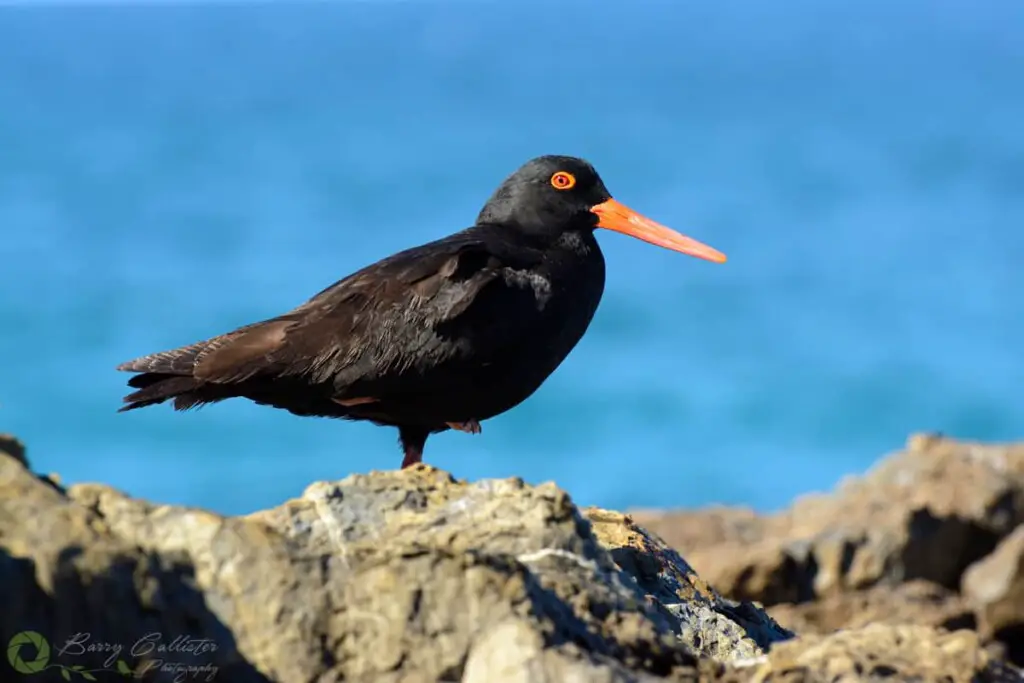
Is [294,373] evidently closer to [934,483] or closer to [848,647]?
[848,647]

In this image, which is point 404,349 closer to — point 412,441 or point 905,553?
point 412,441

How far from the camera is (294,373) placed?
243 inches

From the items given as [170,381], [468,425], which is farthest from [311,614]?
[468,425]

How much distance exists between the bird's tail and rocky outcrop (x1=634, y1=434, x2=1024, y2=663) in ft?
8.80

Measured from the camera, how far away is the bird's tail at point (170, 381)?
618 cm

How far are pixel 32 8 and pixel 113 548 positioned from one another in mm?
84314

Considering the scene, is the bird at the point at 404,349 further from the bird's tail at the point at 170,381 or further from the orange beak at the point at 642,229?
the orange beak at the point at 642,229

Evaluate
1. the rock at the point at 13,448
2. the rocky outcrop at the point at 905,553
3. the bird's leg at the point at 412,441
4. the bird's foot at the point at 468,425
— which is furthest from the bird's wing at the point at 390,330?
the rock at the point at 13,448

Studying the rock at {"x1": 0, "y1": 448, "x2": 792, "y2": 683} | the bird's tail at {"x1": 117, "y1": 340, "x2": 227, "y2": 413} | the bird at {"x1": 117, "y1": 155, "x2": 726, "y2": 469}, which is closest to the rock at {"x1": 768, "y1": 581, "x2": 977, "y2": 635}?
the bird at {"x1": 117, "y1": 155, "x2": 726, "y2": 469}

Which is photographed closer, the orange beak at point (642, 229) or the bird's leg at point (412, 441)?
the bird's leg at point (412, 441)

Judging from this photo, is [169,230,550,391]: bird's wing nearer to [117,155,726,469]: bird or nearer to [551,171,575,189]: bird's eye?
[117,155,726,469]: bird

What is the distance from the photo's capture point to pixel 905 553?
834 cm

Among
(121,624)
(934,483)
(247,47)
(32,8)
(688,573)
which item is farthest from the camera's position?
(32,8)

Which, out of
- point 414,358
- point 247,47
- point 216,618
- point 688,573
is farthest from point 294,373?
point 247,47
